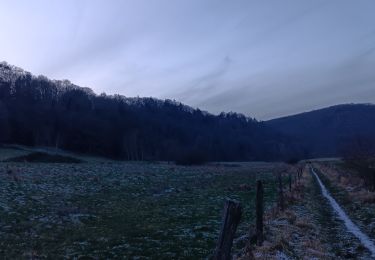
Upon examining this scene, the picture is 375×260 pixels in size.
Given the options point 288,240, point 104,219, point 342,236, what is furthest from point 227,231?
point 104,219

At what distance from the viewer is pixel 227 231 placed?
323 inches

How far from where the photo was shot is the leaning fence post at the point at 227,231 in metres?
8.09

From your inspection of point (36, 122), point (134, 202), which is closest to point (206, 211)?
point (134, 202)

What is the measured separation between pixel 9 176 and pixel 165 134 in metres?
163

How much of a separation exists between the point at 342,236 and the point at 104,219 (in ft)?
37.8

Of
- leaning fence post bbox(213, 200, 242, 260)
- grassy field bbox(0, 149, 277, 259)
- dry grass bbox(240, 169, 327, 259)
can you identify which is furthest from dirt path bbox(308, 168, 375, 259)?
leaning fence post bbox(213, 200, 242, 260)

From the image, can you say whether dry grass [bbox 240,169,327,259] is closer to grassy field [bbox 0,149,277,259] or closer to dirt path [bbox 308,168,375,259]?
dirt path [bbox 308,168,375,259]

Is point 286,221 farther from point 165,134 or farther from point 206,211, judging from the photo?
point 165,134

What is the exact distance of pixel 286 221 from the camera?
1812 centimetres

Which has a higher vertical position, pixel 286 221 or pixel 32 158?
Answer: pixel 32 158

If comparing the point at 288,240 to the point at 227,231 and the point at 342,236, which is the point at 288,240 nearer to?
the point at 342,236

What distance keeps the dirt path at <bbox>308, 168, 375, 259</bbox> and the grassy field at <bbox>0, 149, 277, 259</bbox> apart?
3.64m

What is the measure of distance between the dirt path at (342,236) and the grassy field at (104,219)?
12.0ft

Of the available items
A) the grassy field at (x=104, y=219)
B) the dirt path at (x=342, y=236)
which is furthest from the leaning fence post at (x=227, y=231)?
the dirt path at (x=342, y=236)
